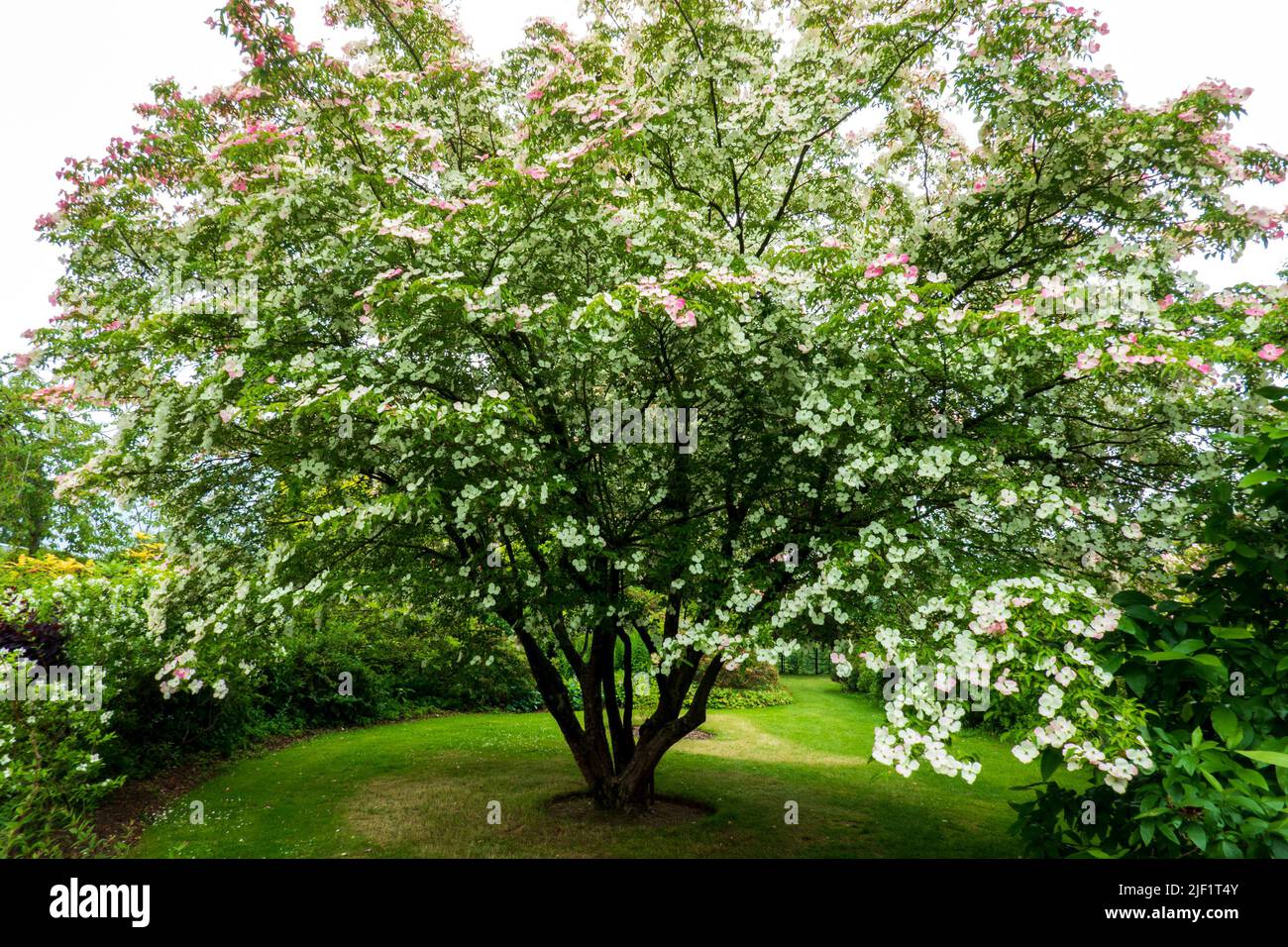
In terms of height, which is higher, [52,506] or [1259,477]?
[52,506]

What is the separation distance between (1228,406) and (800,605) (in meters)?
3.46

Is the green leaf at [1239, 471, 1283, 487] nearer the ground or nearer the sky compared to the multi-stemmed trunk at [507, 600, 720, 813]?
nearer the sky

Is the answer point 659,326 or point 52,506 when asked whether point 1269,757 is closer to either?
point 659,326

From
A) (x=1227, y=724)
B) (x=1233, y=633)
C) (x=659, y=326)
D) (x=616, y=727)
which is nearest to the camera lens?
(x=1227, y=724)

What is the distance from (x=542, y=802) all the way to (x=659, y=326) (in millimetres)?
6550

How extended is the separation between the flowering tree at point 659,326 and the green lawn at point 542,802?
231 cm

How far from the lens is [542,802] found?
8422mm

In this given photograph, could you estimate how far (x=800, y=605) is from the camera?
4891mm

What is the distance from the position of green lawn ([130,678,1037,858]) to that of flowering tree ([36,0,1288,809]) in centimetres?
231

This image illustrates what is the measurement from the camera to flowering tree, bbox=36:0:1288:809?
4.86 metres

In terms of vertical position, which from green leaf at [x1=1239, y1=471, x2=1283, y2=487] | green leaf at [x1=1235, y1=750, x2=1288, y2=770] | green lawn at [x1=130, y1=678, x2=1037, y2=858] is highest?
green leaf at [x1=1239, y1=471, x2=1283, y2=487]

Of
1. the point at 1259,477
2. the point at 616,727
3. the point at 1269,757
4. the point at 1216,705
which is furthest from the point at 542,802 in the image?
the point at 1259,477

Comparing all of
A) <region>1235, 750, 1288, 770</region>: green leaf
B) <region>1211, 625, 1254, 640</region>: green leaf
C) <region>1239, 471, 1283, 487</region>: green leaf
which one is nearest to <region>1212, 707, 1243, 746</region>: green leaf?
<region>1235, 750, 1288, 770</region>: green leaf

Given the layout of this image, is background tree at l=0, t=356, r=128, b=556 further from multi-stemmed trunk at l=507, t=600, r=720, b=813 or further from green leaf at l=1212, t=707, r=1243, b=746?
green leaf at l=1212, t=707, r=1243, b=746
